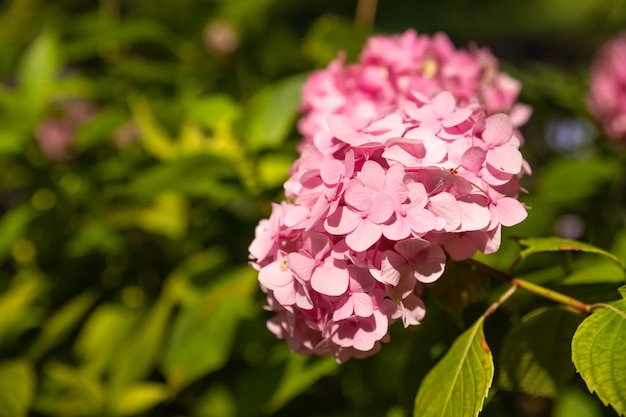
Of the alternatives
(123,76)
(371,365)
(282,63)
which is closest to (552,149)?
(282,63)

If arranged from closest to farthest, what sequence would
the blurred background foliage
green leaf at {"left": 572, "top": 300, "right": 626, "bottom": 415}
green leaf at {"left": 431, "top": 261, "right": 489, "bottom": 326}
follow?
green leaf at {"left": 572, "top": 300, "right": 626, "bottom": 415} < green leaf at {"left": 431, "top": 261, "right": 489, "bottom": 326} < the blurred background foliage

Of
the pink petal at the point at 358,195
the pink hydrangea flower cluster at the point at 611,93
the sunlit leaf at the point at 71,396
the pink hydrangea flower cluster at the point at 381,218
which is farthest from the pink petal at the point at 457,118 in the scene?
the pink hydrangea flower cluster at the point at 611,93

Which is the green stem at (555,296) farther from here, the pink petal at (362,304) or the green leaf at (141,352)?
the green leaf at (141,352)

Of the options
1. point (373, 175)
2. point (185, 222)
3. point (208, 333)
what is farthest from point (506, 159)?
point (185, 222)

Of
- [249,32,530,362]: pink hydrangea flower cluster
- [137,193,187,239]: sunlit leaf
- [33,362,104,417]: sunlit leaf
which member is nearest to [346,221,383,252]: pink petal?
[249,32,530,362]: pink hydrangea flower cluster

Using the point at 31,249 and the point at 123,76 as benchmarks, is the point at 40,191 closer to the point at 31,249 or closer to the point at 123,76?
the point at 31,249

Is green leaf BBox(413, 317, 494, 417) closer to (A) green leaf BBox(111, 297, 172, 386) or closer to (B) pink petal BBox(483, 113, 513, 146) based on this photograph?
(B) pink petal BBox(483, 113, 513, 146)
